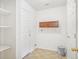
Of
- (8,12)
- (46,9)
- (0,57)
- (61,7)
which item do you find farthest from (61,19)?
(0,57)

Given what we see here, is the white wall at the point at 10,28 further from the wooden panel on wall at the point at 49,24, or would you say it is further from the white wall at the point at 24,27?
the wooden panel on wall at the point at 49,24

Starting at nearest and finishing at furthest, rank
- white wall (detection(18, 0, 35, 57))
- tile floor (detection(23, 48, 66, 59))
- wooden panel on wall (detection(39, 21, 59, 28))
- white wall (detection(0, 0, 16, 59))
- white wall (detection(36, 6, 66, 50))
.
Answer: white wall (detection(0, 0, 16, 59))
white wall (detection(18, 0, 35, 57))
tile floor (detection(23, 48, 66, 59))
white wall (detection(36, 6, 66, 50))
wooden panel on wall (detection(39, 21, 59, 28))

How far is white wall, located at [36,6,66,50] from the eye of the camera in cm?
387

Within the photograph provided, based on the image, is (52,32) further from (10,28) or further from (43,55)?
(10,28)

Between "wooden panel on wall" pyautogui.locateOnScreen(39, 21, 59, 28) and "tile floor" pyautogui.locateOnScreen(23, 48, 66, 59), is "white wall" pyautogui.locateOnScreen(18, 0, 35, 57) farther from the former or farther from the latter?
"wooden panel on wall" pyautogui.locateOnScreen(39, 21, 59, 28)

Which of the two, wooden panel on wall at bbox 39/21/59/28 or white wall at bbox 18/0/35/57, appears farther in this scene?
wooden panel on wall at bbox 39/21/59/28

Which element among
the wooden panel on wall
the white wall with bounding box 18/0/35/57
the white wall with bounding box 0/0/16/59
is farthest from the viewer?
the wooden panel on wall

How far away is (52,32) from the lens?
13.5ft

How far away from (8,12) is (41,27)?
241 cm

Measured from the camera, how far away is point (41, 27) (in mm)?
4367

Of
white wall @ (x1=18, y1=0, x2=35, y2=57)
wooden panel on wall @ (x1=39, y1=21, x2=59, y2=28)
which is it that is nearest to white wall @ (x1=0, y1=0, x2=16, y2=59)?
white wall @ (x1=18, y1=0, x2=35, y2=57)

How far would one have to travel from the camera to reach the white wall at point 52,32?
3867mm

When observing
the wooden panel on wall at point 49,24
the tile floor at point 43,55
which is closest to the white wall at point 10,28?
the tile floor at point 43,55

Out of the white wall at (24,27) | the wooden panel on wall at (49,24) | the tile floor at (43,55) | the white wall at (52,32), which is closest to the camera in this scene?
the white wall at (24,27)
